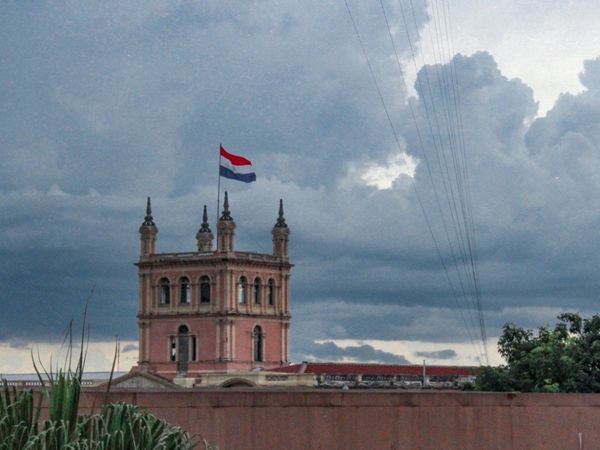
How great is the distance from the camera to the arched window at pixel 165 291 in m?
100

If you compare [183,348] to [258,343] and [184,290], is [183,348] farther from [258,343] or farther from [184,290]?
[258,343]

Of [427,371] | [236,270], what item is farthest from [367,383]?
[236,270]

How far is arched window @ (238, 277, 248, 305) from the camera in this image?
9850 cm

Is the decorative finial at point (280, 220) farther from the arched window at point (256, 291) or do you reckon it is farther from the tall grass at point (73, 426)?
the tall grass at point (73, 426)

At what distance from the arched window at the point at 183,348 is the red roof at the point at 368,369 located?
27.1 ft

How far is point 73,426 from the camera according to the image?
37.1 ft

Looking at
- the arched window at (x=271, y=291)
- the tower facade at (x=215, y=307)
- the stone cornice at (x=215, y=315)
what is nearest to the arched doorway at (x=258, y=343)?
the tower facade at (x=215, y=307)

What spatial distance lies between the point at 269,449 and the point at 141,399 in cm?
206

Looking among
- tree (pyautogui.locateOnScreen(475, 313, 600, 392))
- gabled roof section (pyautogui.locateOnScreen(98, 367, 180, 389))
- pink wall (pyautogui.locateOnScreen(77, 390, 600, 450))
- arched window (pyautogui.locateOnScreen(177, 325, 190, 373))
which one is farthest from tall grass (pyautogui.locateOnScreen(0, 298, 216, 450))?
arched window (pyautogui.locateOnScreen(177, 325, 190, 373))

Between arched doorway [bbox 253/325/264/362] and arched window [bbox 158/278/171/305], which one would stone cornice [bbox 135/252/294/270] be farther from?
arched doorway [bbox 253/325/264/362]

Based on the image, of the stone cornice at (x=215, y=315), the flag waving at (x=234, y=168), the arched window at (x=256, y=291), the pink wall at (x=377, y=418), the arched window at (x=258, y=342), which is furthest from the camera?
the arched window at (x=256, y=291)

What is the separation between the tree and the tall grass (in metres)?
25.7

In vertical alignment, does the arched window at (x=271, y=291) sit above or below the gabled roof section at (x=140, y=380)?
above

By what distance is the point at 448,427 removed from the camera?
18156 mm
